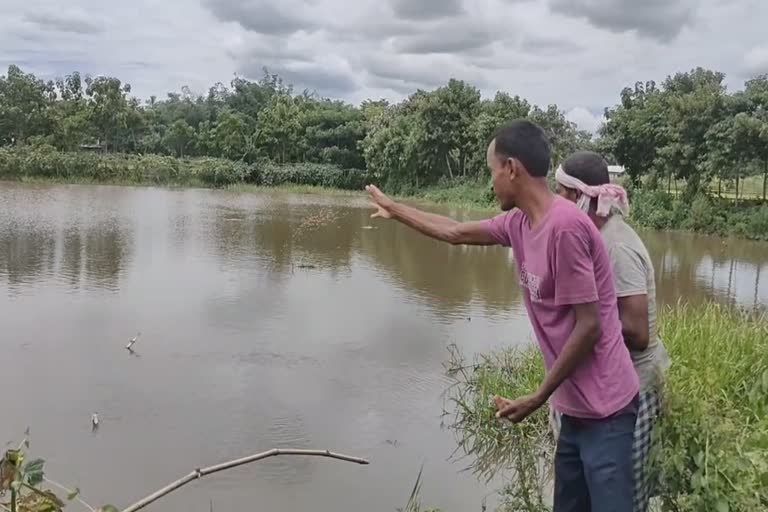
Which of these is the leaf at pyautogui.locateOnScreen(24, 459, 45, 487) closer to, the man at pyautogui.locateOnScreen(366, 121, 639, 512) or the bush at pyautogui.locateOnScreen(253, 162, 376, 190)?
the man at pyautogui.locateOnScreen(366, 121, 639, 512)

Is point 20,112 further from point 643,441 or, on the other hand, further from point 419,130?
point 643,441

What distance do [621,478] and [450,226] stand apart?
84 centimetres

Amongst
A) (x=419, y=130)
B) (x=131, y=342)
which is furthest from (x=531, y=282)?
(x=419, y=130)

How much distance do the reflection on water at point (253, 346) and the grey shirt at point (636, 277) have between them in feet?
6.74

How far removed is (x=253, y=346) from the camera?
650 cm

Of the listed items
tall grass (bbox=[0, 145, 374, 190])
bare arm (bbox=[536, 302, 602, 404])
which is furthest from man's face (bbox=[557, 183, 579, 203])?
tall grass (bbox=[0, 145, 374, 190])

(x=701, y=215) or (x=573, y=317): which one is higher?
(x=573, y=317)

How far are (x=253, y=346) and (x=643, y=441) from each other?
5.00 metres

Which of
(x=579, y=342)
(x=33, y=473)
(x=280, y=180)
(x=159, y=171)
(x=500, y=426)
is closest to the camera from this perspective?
(x=33, y=473)

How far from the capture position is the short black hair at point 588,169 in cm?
203

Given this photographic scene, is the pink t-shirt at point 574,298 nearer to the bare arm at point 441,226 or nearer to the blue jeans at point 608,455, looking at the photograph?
the blue jeans at point 608,455

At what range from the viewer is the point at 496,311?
8445 mm

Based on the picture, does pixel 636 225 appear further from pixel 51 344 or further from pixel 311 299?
pixel 51 344

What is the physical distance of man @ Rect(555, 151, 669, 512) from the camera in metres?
1.86
